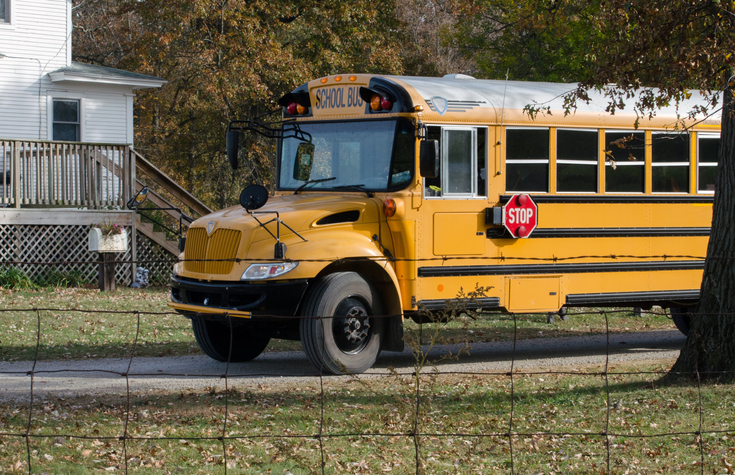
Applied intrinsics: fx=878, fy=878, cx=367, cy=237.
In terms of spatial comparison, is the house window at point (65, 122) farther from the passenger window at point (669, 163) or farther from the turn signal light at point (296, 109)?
the passenger window at point (669, 163)

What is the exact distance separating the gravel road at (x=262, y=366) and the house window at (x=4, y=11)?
518 inches

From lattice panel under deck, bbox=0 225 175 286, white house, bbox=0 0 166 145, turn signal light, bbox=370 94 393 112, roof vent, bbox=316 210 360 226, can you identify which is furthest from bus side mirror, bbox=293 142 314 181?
white house, bbox=0 0 166 145

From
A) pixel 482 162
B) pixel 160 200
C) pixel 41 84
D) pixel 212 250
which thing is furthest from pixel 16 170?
pixel 482 162

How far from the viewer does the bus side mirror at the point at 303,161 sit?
9.32 m

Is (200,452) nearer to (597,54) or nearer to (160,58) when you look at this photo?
(597,54)

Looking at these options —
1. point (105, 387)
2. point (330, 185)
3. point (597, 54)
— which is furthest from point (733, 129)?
point (105, 387)

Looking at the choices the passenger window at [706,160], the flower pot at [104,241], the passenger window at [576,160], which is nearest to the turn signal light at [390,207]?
the passenger window at [576,160]

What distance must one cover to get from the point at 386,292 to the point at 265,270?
4.40 ft

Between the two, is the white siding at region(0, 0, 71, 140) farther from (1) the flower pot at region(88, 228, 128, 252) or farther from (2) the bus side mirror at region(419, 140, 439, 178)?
(2) the bus side mirror at region(419, 140, 439, 178)

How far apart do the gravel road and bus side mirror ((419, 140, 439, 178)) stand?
1.92 meters

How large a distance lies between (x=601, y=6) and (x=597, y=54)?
525 mm

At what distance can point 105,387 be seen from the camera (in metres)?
8.07

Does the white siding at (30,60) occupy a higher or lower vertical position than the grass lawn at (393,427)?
higher

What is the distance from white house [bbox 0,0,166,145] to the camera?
20047mm
